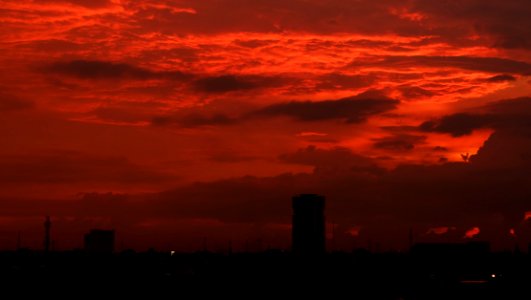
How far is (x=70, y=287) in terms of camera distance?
131 meters

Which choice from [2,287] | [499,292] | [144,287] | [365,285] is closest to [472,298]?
[499,292]

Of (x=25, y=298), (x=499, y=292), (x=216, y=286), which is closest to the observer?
(x=25, y=298)

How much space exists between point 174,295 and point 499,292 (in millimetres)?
39556

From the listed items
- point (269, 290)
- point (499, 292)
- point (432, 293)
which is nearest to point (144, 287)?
point (269, 290)

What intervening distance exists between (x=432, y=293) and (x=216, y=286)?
36735 mm

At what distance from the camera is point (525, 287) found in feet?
437

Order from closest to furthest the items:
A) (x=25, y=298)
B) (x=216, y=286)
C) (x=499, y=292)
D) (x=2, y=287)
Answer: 1. (x=25, y=298)
2. (x=499, y=292)
3. (x=2, y=287)
4. (x=216, y=286)

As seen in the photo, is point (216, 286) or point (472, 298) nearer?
point (472, 298)

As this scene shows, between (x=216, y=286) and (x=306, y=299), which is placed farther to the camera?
(x=216, y=286)

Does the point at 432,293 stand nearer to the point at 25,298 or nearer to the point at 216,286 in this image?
the point at 216,286

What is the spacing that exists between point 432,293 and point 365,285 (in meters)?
29.0

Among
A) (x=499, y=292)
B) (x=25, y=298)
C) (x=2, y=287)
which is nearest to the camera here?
(x=25, y=298)

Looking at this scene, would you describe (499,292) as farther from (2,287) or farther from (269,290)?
(2,287)

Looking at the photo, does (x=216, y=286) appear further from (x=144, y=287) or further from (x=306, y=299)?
(x=306, y=299)
